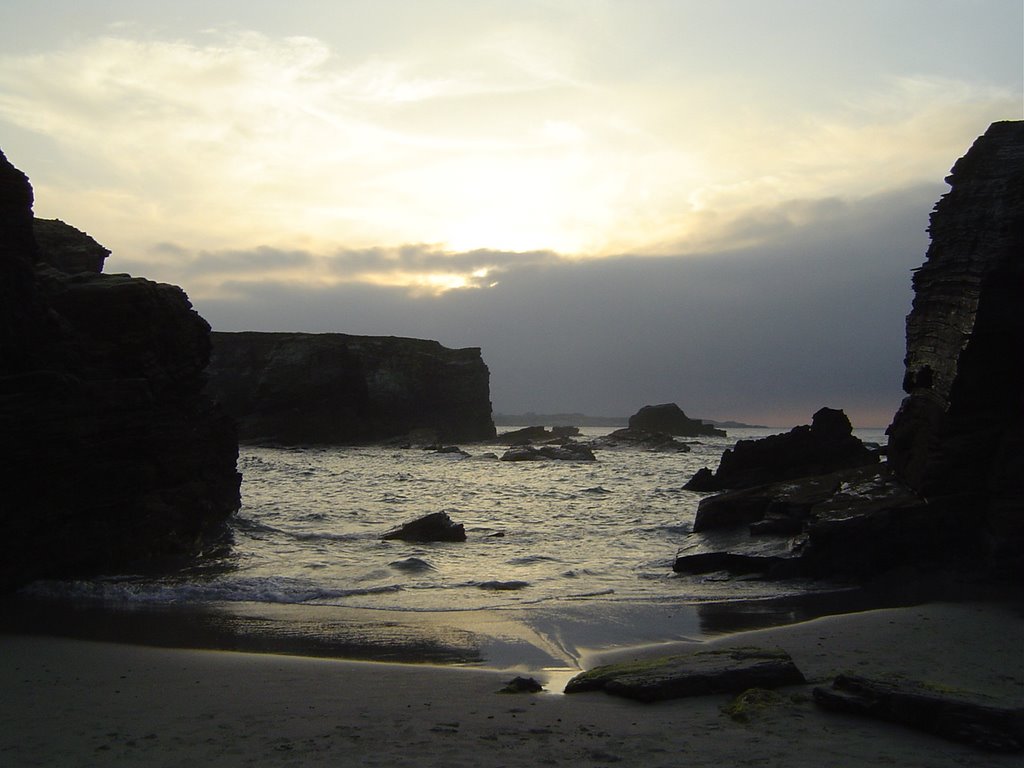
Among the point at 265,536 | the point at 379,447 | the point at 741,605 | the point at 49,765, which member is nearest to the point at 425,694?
the point at 49,765

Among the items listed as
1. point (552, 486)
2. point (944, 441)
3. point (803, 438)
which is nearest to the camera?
point (944, 441)

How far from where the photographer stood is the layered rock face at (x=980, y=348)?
1132 centimetres

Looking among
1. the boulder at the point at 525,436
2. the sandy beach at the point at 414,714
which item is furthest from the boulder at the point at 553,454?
the sandy beach at the point at 414,714

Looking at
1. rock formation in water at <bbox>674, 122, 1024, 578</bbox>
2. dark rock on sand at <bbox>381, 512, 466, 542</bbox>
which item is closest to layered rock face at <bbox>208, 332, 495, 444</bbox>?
dark rock on sand at <bbox>381, 512, 466, 542</bbox>

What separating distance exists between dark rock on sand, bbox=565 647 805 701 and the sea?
168 centimetres

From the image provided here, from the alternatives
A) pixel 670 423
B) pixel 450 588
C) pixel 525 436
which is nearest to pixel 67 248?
pixel 450 588

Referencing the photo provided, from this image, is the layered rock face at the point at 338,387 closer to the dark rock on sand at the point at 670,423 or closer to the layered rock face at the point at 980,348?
the dark rock on sand at the point at 670,423

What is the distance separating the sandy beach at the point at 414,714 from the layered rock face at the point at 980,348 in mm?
3564

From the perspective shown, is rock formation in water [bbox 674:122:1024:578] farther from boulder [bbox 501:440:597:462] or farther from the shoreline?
boulder [bbox 501:440:597:462]

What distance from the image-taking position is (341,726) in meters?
5.87

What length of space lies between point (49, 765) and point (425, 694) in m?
2.86

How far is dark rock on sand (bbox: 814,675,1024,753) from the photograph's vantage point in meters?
5.25

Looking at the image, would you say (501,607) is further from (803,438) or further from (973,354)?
(803,438)

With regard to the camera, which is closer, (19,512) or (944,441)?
(19,512)
